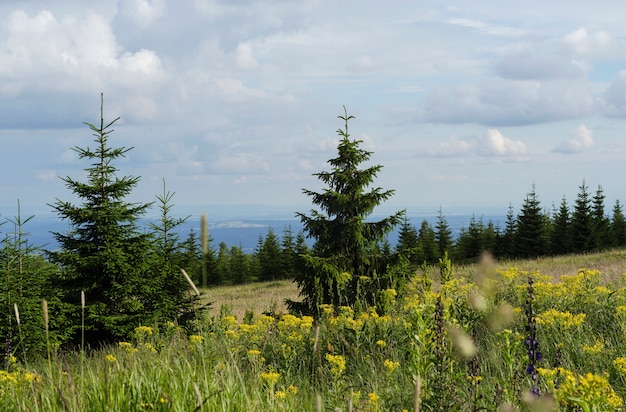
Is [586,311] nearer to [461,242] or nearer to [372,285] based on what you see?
[372,285]

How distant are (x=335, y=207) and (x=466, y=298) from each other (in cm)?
474

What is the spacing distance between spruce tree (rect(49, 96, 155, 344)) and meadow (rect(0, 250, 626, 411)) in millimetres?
1363

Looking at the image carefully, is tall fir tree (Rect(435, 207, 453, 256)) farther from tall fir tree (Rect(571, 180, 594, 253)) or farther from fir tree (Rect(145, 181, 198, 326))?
fir tree (Rect(145, 181, 198, 326))

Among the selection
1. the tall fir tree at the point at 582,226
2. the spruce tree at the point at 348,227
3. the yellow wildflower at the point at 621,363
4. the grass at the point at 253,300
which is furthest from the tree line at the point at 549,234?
the yellow wildflower at the point at 621,363

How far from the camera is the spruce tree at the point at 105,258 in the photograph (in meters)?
11.5

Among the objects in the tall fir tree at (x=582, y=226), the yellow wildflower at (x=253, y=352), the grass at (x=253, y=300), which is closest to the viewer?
the yellow wildflower at (x=253, y=352)

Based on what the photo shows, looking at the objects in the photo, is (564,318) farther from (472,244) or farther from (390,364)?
(472,244)

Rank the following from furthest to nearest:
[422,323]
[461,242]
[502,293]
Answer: [461,242]
[502,293]
[422,323]

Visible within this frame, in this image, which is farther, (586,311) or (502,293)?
(502,293)

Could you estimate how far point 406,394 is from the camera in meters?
5.17

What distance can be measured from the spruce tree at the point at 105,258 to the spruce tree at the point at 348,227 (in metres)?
3.31

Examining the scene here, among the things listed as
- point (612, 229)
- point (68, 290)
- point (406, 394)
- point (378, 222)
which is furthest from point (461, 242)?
point (406, 394)

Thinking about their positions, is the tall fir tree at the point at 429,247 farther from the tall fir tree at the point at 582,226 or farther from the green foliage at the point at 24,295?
the green foliage at the point at 24,295

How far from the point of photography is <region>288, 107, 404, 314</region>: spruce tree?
12.3 meters
